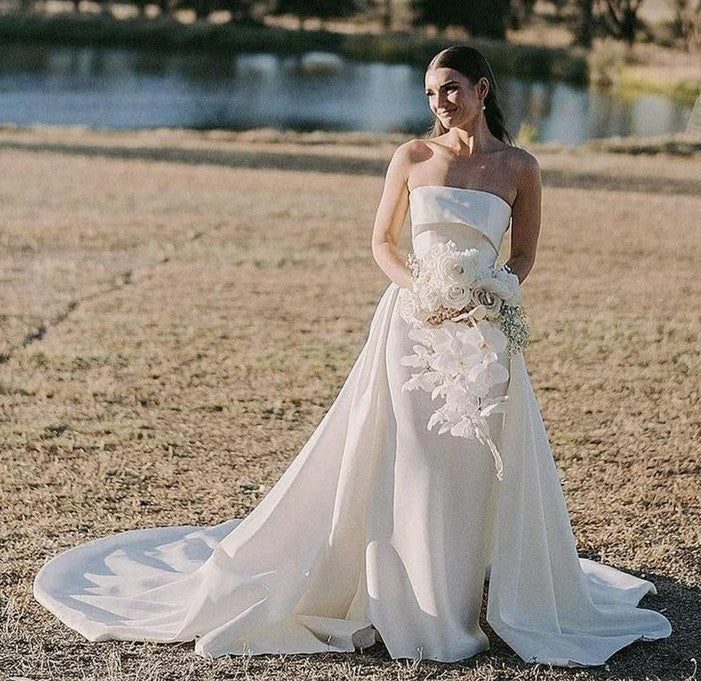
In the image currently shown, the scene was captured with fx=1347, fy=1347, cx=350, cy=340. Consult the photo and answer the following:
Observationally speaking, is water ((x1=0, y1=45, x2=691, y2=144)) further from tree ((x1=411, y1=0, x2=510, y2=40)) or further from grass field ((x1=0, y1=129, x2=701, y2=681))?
tree ((x1=411, y1=0, x2=510, y2=40))

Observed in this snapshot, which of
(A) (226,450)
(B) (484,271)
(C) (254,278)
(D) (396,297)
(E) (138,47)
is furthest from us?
(E) (138,47)

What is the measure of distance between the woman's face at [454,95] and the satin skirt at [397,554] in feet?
1.71

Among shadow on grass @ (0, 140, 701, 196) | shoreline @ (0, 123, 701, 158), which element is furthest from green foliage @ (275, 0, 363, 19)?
shadow on grass @ (0, 140, 701, 196)

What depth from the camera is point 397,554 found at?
12.6 ft

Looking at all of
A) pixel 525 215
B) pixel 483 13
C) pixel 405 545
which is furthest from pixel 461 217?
pixel 483 13

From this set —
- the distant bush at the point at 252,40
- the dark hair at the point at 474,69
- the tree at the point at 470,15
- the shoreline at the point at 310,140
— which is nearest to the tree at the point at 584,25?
the tree at the point at 470,15

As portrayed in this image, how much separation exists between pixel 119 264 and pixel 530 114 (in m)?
22.0

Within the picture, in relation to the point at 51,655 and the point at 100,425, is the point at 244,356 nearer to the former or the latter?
the point at 100,425

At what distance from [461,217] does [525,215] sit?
23 cm

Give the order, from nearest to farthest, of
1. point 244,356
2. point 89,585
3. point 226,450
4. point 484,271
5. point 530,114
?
point 484,271 < point 89,585 < point 226,450 < point 244,356 < point 530,114

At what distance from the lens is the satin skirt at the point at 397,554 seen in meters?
3.83

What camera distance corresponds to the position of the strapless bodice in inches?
150

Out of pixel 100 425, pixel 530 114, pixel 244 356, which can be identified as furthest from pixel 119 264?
pixel 530 114

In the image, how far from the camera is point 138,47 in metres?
49.6
